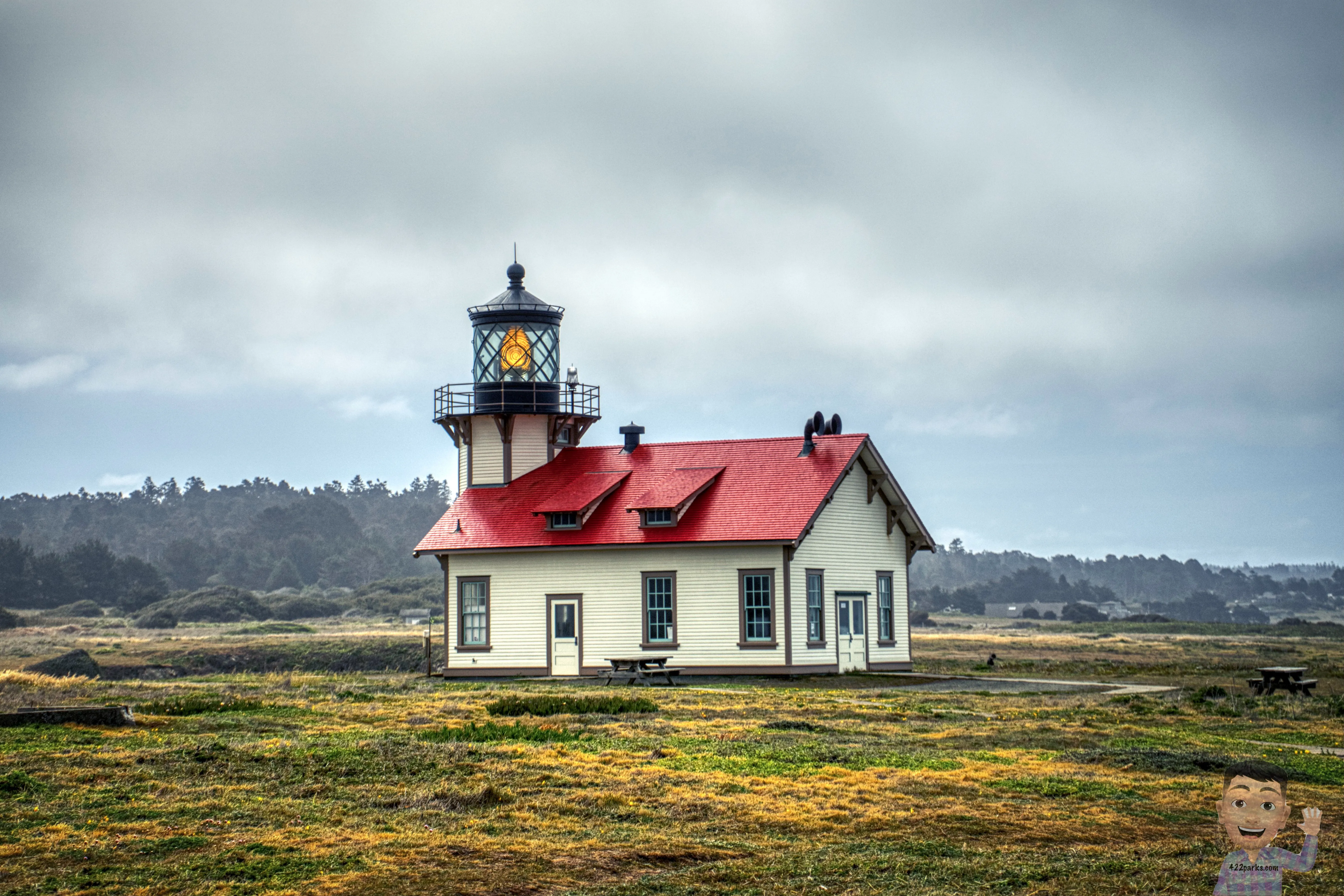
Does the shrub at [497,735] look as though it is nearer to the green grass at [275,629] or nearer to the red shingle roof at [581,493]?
the red shingle roof at [581,493]

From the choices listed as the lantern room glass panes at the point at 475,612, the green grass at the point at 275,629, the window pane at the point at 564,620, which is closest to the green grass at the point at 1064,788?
the window pane at the point at 564,620

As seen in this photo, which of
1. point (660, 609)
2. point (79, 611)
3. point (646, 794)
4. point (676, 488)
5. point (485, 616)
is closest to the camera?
point (646, 794)

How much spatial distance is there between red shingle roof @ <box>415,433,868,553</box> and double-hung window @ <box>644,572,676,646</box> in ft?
Result: 3.39

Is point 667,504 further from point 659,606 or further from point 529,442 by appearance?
point 529,442

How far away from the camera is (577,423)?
122 ft

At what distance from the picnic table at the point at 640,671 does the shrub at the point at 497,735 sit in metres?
9.76

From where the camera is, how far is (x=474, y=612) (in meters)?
33.4

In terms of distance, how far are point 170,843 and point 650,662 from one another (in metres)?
19.1

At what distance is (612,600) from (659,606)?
3.93 ft

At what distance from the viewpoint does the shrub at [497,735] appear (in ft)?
57.4

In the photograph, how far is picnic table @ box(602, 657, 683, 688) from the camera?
28734mm

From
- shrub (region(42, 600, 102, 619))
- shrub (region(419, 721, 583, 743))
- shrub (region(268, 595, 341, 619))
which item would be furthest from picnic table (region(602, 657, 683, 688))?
shrub (region(42, 600, 102, 619))

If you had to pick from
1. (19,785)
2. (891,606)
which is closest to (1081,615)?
(891,606)

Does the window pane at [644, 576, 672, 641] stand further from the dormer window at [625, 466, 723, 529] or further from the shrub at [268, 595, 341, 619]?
the shrub at [268, 595, 341, 619]
